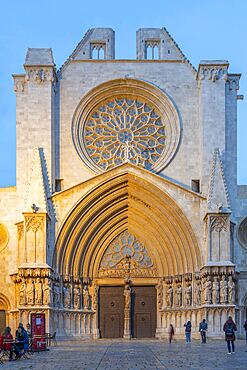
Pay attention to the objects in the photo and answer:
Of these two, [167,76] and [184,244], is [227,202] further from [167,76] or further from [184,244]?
[167,76]

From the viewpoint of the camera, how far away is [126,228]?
3011 cm

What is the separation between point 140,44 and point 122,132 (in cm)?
376

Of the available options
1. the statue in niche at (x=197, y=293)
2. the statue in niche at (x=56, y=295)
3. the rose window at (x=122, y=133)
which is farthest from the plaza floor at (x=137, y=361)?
the rose window at (x=122, y=133)

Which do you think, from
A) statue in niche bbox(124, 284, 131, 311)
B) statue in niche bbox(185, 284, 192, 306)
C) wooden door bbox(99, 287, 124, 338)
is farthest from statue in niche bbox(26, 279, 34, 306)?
statue in niche bbox(185, 284, 192, 306)

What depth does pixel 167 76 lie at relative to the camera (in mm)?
30516

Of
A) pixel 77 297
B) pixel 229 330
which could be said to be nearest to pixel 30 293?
pixel 77 297

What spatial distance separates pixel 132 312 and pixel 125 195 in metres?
4.53

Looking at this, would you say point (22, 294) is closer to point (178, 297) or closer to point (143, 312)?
point (143, 312)

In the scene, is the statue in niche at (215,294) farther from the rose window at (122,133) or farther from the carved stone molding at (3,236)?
the carved stone molding at (3,236)

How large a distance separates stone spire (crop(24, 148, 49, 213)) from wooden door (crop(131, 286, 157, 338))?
5.20m

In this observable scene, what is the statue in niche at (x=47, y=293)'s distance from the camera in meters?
26.8

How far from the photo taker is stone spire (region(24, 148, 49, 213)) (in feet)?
90.4

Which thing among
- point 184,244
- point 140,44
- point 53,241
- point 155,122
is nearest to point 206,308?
point 184,244

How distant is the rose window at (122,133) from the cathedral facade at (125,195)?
0.05m
